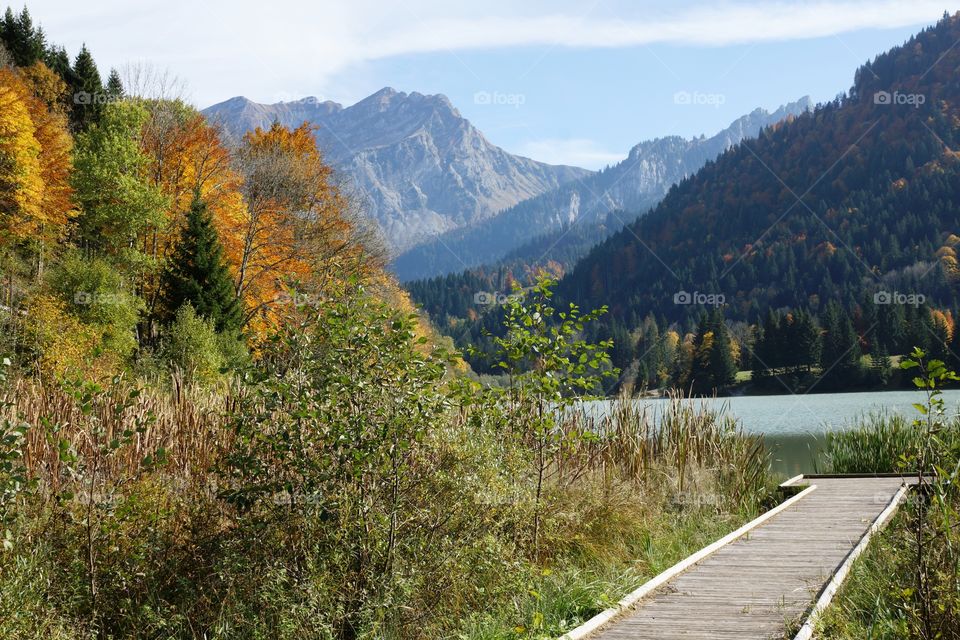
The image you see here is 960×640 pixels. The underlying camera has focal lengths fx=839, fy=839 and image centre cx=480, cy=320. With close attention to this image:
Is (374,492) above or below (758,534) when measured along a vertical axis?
above

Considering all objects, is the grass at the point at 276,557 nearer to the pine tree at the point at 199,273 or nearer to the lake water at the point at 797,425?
the lake water at the point at 797,425

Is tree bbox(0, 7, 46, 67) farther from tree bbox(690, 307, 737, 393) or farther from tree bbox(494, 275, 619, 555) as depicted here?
tree bbox(690, 307, 737, 393)

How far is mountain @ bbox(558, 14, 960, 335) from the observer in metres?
96.7

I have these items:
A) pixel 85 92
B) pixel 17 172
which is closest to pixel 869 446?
pixel 17 172

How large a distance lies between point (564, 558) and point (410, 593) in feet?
7.81

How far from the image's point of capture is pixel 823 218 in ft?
375

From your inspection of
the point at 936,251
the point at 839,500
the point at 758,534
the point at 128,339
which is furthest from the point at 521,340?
the point at 936,251

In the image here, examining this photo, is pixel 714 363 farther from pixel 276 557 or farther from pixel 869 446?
pixel 276 557

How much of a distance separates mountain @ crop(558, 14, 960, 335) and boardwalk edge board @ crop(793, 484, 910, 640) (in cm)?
6956

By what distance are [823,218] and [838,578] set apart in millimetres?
117829

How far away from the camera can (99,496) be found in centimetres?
601

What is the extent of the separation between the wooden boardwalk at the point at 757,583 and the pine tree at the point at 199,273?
21.1 metres

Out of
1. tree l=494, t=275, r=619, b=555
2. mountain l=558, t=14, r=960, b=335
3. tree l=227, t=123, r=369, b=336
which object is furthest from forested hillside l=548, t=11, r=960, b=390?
tree l=494, t=275, r=619, b=555

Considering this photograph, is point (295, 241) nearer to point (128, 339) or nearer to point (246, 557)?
point (128, 339)
